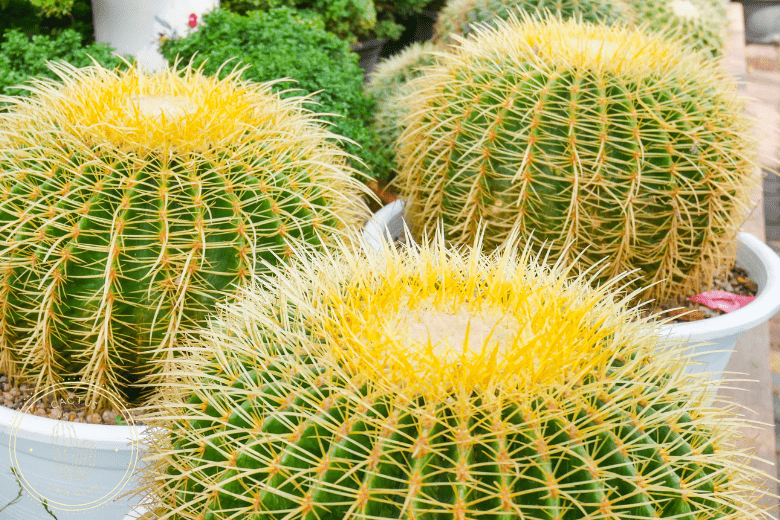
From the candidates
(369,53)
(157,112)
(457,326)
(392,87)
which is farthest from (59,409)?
(369,53)

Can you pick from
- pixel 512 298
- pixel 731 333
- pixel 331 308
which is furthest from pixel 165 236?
pixel 731 333

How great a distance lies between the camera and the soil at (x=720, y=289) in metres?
1.69

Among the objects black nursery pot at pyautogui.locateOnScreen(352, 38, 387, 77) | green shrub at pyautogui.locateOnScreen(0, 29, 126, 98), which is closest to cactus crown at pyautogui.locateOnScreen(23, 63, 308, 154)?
green shrub at pyautogui.locateOnScreen(0, 29, 126, 98)

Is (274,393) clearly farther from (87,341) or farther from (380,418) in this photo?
(87,341)

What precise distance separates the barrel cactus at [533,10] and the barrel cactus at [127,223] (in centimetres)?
127

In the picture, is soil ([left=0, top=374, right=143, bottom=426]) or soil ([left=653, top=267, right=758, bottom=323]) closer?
soil ([left=0, top=374, right=143, bottom=426])

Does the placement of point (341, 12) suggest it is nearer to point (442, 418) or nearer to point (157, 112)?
point (157, 112)

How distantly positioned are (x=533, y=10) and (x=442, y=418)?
1.94m

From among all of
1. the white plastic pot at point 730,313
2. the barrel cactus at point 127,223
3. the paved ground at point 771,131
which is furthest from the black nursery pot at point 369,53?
the barrel cactus at point 127,223

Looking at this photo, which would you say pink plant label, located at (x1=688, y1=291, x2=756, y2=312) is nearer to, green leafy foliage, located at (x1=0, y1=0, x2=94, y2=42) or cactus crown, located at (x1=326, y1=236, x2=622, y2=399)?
cactus crown, located at (x1=326, y1=236, x2=622, y2=399)

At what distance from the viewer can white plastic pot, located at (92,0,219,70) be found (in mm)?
2311

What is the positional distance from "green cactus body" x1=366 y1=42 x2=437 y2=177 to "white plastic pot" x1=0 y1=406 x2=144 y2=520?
1.42m

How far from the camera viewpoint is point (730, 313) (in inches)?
60.4

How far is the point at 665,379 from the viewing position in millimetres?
777
